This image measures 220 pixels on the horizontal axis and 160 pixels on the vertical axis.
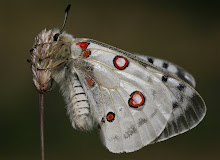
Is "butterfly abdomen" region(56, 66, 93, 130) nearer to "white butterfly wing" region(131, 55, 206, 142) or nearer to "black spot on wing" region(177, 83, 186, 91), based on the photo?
"white butterfly wing" region(131, 55, 206, 142)

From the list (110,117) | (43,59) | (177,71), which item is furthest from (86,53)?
(177,71)

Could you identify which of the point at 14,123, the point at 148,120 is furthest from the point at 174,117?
the point at 14,123

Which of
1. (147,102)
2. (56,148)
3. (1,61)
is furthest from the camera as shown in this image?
(1,61)

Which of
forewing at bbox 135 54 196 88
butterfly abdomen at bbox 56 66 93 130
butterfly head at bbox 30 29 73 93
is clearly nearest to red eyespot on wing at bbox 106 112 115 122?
butterfly abdomen at bbox 56 66 93 130

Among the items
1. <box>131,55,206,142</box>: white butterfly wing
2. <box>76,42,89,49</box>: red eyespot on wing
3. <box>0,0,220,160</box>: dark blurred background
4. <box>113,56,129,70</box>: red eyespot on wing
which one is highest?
<box>0,0,220,160</box>: dark blurred background

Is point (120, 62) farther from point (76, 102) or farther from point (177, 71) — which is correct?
point (177, 71)

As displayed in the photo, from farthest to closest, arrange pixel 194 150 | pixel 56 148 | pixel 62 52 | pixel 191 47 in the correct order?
1. pixel 191 47
2. pixel 194 150
3. pixel 56 148
4. pixel 62 52

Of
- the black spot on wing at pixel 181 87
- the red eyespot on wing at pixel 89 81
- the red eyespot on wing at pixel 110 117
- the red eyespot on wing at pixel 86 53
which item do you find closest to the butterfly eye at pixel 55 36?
the red eyespot on wing at pixel 86 53

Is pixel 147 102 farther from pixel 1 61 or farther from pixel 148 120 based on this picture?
pixel 1 61
